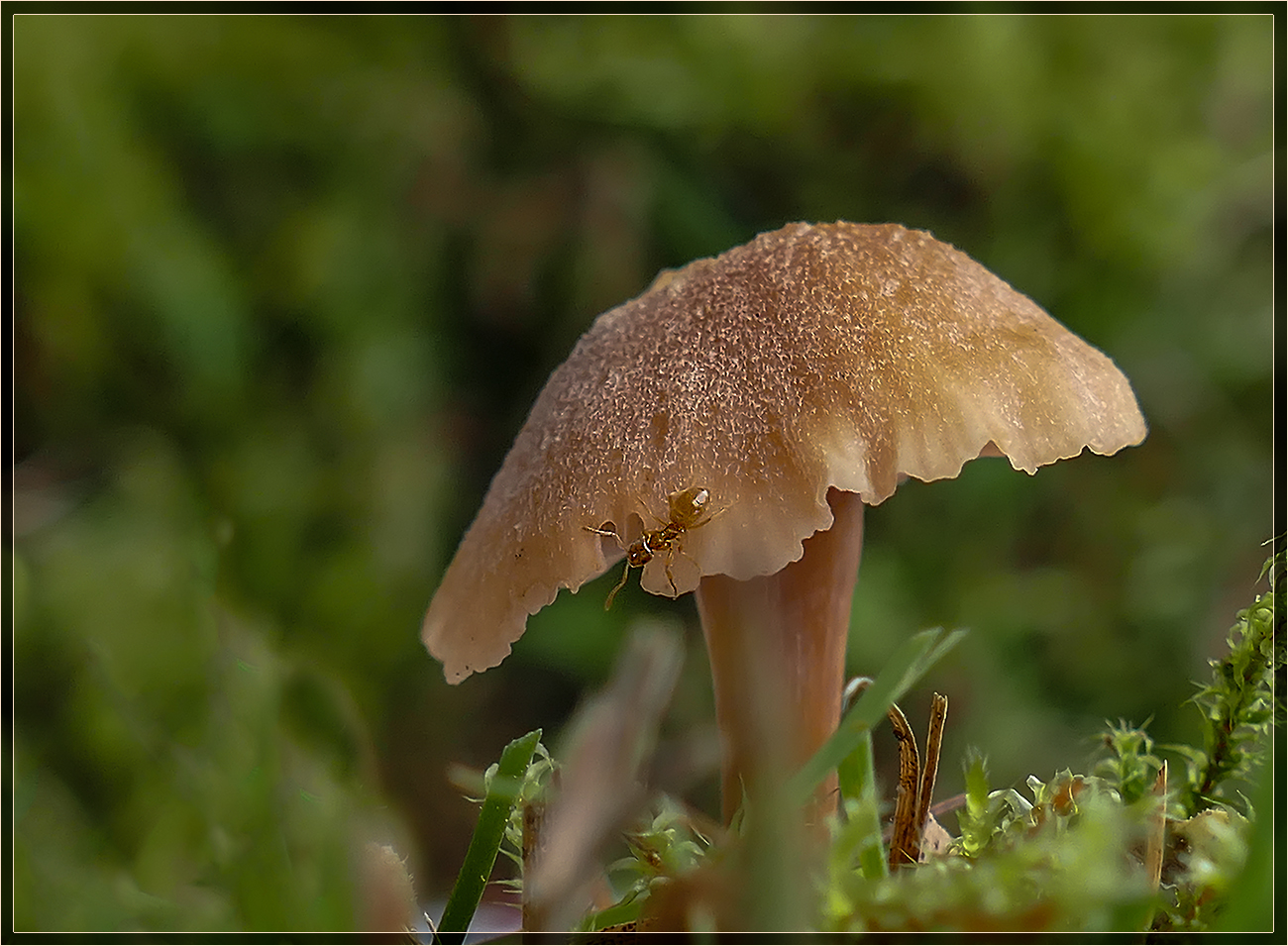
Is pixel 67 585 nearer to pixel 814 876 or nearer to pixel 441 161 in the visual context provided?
pixel 441 161

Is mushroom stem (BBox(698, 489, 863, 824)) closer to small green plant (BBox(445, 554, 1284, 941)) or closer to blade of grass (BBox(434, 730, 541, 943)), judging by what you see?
small green plant (BBox(445, 554, 1284, 941))

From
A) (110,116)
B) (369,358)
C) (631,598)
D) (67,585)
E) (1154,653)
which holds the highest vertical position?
(110,116)

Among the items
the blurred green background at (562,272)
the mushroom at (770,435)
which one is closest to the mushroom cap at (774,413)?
the mushroom at (770,435)

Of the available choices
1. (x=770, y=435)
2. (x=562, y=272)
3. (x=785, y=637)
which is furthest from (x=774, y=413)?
(x=562, y=272)

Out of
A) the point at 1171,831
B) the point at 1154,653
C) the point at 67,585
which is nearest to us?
the point at 1171,831

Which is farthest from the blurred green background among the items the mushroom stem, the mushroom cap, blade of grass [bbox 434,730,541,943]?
blade of grass [bbox 434,730,541,943]

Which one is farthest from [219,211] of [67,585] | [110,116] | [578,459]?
[578,459]

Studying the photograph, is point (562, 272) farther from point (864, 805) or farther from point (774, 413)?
point (864, 805)

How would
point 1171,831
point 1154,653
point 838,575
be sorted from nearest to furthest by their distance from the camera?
point 1171,831 → point 838,575 → point 1154,653
